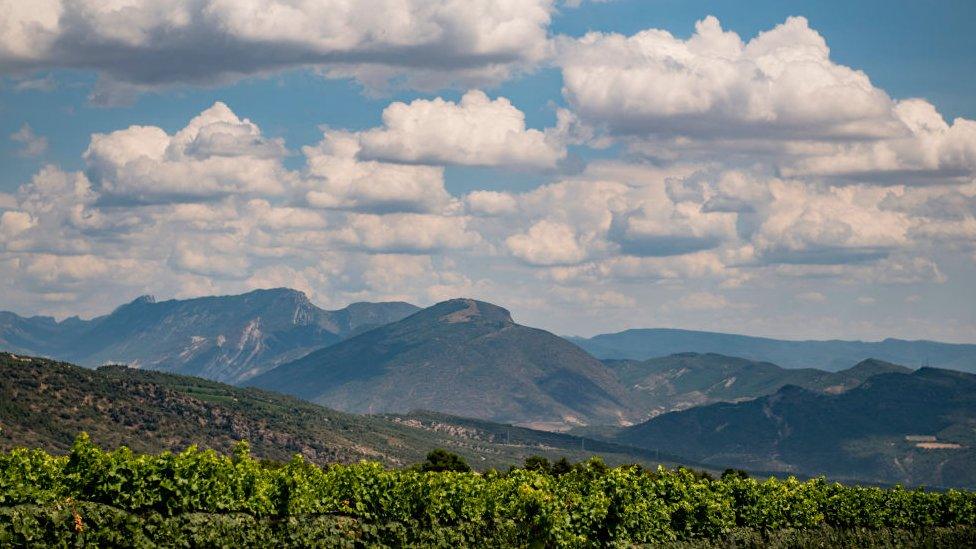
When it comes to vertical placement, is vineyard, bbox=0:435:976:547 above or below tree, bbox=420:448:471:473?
above

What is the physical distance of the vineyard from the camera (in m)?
51.5

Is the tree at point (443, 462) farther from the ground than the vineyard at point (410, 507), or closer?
closer

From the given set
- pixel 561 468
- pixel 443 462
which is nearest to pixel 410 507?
pixel 561 468

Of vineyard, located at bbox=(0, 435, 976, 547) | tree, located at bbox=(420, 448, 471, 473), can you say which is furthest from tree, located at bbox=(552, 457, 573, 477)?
vineyard, located at bbox=(0, 435, 976, 547)

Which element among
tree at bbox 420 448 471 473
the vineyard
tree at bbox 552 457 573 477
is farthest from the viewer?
tree at bbox 420 448 471 473

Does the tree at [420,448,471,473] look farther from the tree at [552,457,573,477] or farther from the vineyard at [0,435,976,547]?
the vineyard at [0,435,976,547]

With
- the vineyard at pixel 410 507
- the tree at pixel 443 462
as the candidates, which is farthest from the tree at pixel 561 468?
the vineyard at pixel 410 507

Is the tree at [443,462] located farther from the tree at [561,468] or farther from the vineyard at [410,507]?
the vineyard at [410,507]

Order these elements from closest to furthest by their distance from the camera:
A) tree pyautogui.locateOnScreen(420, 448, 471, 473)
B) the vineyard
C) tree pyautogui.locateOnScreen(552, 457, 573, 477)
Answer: the vineyard → tree pyautogui.locateOnScreen(552, 457, 573, 477) → tree pyautogui.locateOnScreen(420, 448, 471, 473)

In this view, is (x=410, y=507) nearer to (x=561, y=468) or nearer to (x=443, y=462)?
(x=561, y=468)

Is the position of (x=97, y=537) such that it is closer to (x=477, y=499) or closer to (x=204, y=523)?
(x=204, y=523)

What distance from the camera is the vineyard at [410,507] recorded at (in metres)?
51.5

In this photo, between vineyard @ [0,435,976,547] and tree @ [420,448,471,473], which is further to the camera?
tree @ [420,448,471,473]

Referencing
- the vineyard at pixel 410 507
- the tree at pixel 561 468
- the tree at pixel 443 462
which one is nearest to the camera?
the vineyard at pixel 410 507
